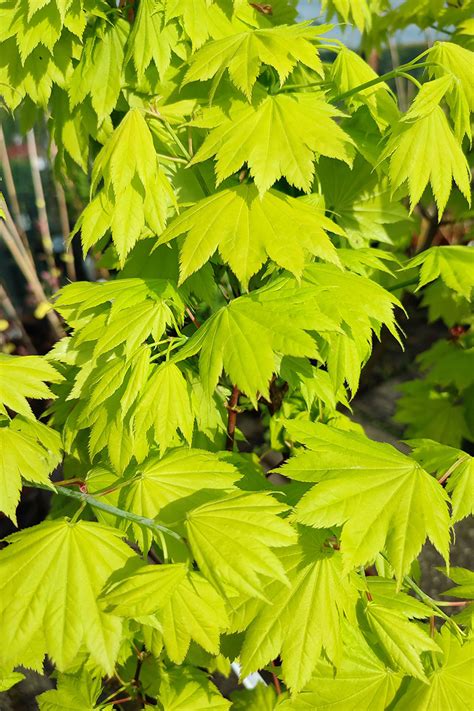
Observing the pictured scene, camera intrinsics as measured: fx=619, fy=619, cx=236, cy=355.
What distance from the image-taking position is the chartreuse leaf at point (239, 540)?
886 millimetres

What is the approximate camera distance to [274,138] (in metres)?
1.06

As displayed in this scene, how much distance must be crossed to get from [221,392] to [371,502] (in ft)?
1.82

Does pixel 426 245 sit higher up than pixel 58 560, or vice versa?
pixel 58 560

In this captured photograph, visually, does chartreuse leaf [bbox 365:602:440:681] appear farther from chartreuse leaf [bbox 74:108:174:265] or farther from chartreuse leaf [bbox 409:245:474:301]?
chartreuse leaf [bbox 74:108:174:265]

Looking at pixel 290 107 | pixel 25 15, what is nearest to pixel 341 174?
pixel 290 107

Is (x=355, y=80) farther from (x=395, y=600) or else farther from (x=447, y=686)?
(x=447, y=686)

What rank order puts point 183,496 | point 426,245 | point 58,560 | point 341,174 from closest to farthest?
point 58,560 → point 183,496 → point 341,174 → point 426,245

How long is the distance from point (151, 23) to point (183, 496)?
0.95 metres

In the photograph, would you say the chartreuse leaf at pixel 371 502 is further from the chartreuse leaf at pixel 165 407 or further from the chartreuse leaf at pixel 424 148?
the chartreuse leaf at pixel 424 148

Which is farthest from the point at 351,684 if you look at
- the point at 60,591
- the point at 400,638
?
the point at 60,591

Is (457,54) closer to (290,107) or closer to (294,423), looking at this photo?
(290,107)

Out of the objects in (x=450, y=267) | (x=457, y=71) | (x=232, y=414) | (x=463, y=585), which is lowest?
(x=463, y=585)

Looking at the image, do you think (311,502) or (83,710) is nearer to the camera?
(311,502)

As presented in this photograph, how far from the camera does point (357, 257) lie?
128 centimetres
